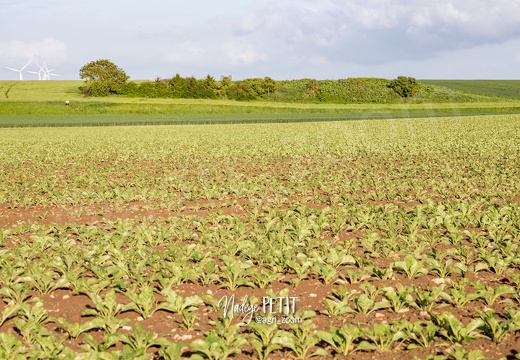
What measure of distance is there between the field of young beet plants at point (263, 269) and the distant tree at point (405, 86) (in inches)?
3316

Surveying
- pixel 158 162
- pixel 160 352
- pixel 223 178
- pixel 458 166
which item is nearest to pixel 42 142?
pixel 158 162

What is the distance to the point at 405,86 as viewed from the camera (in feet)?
330

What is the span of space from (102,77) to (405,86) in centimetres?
5564

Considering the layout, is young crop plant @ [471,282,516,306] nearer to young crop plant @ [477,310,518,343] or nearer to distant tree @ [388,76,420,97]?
young crop plant @ [477,310,518,343]

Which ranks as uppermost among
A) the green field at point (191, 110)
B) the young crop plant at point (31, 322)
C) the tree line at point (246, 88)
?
the tree line at point (246, 88)

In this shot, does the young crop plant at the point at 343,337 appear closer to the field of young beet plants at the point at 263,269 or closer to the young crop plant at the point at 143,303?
the field of young beet plants at the point at 263,269

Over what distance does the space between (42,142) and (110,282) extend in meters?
33.2

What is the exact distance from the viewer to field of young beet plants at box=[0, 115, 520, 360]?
5977 mm

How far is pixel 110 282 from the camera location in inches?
322

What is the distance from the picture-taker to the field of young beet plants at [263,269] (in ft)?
19.6

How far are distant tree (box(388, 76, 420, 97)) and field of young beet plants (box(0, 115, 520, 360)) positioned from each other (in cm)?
8422

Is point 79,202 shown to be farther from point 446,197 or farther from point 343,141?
point 343,141

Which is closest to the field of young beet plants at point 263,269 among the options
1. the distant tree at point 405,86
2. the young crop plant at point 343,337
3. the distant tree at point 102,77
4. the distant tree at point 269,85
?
the young crop plant at point 343,337

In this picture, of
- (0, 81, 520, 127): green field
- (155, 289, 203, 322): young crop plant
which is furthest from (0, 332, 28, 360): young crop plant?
(0, 81, 520, 127): green field
